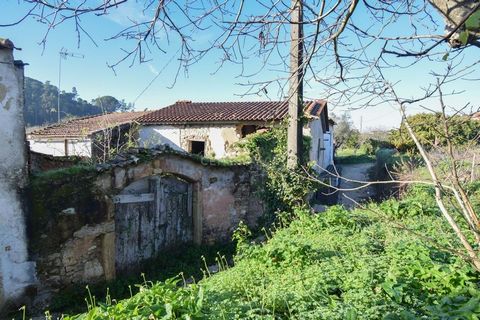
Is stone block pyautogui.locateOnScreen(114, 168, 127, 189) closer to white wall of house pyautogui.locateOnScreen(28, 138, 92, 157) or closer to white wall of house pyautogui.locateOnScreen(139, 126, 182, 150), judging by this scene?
white wall of house pyautogui.locateOnScreen(28, 138, 92, 157)

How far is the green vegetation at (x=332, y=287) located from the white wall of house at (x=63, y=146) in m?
10.1

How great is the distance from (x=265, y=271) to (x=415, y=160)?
1462 cm

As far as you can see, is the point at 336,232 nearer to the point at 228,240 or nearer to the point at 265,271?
the point at 265,271

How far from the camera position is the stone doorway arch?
7.00 meters

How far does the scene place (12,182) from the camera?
5.33 meters

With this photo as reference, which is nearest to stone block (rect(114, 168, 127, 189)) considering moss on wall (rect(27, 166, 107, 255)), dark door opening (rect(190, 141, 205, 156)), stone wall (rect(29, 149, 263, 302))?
stone wall (rect(29, 149, 263, 302))

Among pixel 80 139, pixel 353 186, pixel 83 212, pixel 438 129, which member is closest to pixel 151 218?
pixel 83 212

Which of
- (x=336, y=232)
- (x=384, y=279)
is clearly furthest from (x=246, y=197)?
(x=384, y=279)

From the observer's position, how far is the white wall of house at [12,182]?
206 inches

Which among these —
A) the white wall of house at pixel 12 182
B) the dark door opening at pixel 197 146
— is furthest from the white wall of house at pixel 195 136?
the white wall of house at pixel 12 182

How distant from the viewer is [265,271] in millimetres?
4656

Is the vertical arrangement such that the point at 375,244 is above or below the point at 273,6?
below

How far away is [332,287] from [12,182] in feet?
16.6

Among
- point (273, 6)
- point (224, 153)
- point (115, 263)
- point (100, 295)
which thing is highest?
point (273, 6)
